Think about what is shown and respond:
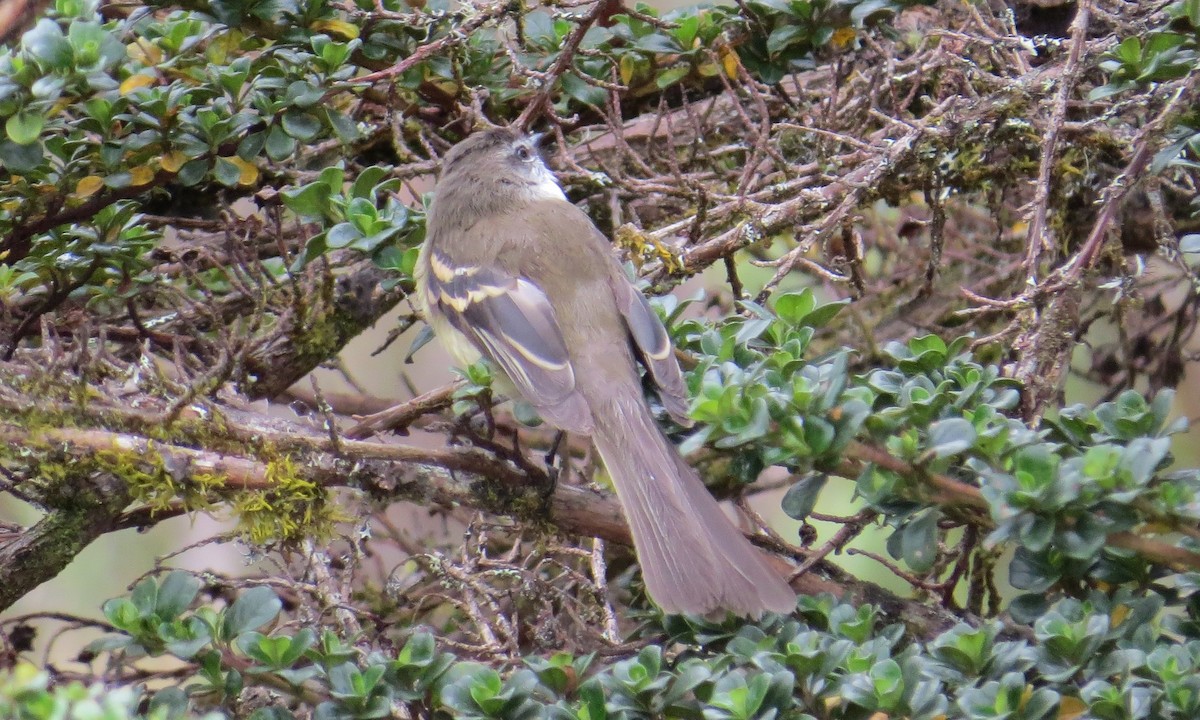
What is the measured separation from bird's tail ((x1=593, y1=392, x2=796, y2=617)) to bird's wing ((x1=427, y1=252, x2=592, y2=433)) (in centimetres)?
12

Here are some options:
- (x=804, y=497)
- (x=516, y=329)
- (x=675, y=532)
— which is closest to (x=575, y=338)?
(x=516, y=329)

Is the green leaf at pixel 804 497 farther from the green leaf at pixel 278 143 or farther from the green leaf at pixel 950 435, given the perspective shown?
the green leaf at pixel 278 143

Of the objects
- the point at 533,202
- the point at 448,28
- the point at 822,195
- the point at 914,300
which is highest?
the point at 448,28

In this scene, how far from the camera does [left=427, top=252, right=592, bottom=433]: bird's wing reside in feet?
9.67

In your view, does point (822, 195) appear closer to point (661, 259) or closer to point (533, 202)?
point (661, 259)

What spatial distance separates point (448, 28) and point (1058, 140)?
1.63m

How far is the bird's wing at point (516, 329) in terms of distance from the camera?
2.95m

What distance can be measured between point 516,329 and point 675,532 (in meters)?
0.95

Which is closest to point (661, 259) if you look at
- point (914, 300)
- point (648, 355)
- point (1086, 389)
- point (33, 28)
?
point (648, 355)

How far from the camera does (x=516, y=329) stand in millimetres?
3197

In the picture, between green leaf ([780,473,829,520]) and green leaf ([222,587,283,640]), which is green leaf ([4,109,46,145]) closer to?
green leaf ([222,587,283,640])

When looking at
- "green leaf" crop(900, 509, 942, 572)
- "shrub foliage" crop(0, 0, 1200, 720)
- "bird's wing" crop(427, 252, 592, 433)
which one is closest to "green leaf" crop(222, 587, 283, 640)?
"shrub foliage" crop(0, 0, 1200, 720)

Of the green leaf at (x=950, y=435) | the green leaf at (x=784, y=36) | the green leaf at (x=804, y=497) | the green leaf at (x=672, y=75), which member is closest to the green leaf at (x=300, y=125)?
the green leaf at (x=672, y=75)

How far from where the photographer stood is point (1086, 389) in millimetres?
5383
